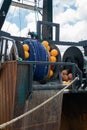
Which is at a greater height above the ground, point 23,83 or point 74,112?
point 23,83

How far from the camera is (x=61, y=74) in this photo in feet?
20.2

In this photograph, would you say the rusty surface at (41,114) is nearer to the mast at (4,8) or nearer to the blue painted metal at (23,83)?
the blue painted metal at (23,83)

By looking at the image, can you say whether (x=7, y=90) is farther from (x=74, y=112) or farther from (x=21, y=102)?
(x=74, y=112)

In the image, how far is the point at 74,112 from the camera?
7277 mm

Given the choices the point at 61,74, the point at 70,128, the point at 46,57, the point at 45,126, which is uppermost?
the point at 46,57

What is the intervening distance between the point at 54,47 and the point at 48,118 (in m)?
1.77

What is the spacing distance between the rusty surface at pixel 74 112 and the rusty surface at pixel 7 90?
82.0 inches

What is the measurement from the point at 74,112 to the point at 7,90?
2.63 metres

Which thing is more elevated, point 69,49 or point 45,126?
point 69,49

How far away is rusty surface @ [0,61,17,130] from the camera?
5008 millimetres

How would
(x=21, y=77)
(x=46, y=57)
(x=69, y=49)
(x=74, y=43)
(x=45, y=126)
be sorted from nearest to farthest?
(x=21, y=77) < (x=45, y=126) < (x=46, y=57) < (x=69, y=49) < (x=74, y=43)

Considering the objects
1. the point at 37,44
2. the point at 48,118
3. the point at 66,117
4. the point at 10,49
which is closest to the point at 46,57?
the point at 37,44

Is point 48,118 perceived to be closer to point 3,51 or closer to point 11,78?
point 11,78

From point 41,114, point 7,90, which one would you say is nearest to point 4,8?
point 7,90
